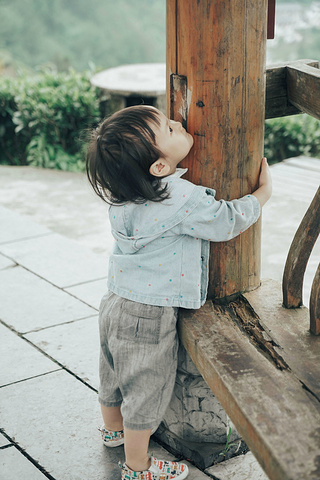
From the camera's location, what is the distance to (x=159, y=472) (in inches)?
76.6

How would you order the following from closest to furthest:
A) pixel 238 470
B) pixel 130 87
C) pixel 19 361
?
pixel 238 470
pixel 19 361
pixel 130 87

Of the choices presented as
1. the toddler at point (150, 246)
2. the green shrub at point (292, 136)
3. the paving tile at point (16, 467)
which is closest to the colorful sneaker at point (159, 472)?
the toddler at point (150, 246)

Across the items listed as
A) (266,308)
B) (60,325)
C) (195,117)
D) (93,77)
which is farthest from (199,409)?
(93,77)

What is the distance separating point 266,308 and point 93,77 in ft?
18.7

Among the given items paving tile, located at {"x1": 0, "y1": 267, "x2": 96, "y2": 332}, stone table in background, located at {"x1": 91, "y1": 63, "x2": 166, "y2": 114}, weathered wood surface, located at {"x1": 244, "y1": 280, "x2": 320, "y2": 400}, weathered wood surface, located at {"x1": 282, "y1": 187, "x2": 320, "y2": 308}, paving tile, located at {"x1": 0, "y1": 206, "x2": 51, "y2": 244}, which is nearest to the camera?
weathered wood surface, located at {"x1": 244, "y1": 280, "x2": 320, "y2": 400}

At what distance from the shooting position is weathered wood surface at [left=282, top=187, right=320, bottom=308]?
190cm

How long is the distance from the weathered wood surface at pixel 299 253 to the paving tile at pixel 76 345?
0.93m

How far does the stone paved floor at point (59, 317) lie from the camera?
6.86ft

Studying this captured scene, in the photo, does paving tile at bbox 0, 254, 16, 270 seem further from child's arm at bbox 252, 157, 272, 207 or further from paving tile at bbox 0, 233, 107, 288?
child's arm at bbox 252, 157, 272, 207

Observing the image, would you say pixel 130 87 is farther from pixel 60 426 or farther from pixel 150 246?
pixel 150 246

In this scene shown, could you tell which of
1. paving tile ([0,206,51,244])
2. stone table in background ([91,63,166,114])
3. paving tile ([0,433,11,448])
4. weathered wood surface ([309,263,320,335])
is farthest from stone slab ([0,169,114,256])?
weathered wood surface ([309,263,320,335])

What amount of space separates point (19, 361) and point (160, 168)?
1283 mm

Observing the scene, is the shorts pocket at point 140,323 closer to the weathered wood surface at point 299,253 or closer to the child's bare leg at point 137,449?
the child's bare leg at point 137,449

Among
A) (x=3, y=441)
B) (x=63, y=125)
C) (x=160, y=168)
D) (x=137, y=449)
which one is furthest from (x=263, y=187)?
(x=63, y=125)
